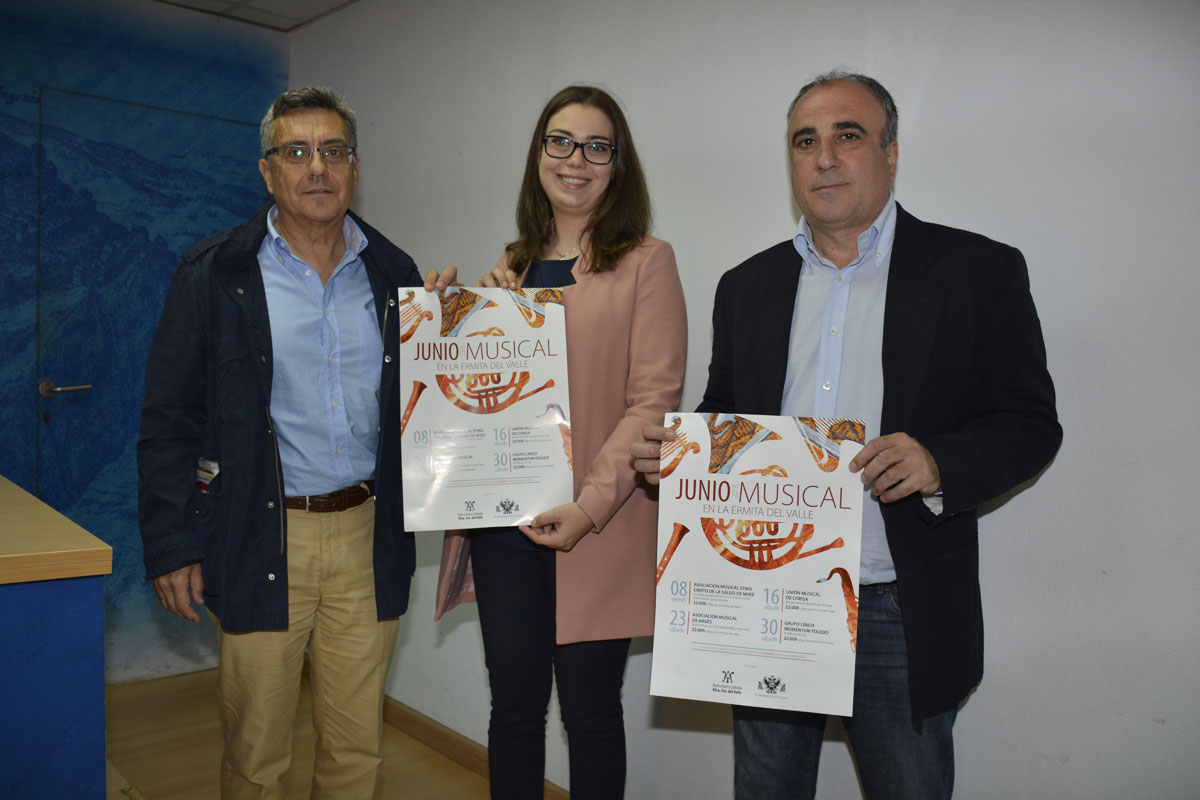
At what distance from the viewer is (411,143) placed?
358 cm

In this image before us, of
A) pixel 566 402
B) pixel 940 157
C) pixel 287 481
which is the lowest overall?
pixel 287 481

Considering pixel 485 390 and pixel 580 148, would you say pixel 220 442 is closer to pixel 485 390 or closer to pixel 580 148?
pixel 485 390

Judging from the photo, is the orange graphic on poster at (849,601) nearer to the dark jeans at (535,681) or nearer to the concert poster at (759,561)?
the concert poster at (759,561)

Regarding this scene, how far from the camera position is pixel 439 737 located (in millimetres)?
3416

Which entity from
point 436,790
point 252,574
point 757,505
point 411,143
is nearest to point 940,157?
point 757,505

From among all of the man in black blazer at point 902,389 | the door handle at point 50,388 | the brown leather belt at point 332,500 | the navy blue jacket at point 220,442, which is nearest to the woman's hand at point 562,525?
the man in black blazer at point 902,389

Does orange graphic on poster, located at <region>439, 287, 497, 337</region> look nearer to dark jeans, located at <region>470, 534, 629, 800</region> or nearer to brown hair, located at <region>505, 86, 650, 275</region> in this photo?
brown hair, located at <region>505, 86, 650, 275</region>

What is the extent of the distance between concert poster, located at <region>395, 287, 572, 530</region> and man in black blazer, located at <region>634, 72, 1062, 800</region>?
270mm

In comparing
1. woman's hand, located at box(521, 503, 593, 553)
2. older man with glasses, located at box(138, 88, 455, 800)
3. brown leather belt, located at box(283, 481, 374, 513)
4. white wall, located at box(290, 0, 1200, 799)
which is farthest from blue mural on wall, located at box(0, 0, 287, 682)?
woman's hand, located at box(521, 503, 593, 553)

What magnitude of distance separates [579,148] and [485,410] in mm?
575

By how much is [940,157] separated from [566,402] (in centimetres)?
94

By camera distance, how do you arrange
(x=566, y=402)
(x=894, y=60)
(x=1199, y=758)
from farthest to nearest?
(x=894, y=60)
(x=566, y=402)
(x=1199, y=758)

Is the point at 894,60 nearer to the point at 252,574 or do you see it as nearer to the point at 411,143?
the point at 252,574

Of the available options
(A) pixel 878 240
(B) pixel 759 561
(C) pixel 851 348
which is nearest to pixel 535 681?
(B) pixel 759 561
